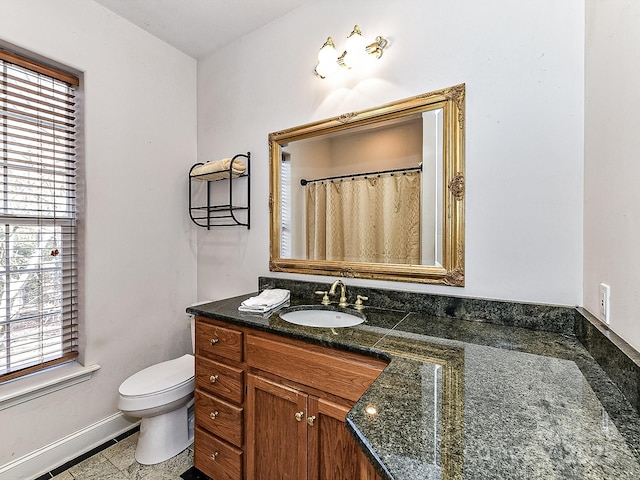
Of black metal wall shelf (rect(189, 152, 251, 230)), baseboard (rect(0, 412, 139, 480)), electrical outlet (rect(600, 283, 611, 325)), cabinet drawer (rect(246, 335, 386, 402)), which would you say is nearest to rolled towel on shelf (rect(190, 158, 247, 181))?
black metal wall shelf (rect(189, 152, 251, 230))

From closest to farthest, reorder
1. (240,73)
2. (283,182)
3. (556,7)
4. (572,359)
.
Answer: (572,359) → (556,7) → (283,182) → (240,73)

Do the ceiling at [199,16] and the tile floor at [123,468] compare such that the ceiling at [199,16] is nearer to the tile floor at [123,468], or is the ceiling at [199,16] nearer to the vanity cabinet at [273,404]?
the vanity cabinet at [273,404]

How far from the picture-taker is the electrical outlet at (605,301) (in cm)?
91

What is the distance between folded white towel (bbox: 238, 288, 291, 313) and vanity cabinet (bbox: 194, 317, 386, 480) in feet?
0.37

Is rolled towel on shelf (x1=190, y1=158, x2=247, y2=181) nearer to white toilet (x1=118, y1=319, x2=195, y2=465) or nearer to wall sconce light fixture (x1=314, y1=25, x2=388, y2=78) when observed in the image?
wall sconce light fixture (x1=314, y1=25, x2=388, y2=78)

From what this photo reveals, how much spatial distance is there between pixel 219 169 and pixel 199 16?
933mm

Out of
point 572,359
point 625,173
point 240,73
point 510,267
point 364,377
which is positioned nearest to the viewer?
point 625,173

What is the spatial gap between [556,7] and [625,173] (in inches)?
32.2

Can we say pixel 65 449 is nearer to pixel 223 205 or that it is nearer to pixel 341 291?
pixel 223 205

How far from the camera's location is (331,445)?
3.62 feet

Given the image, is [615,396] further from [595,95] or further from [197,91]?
[197,91]

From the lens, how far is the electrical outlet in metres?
→ 0.91

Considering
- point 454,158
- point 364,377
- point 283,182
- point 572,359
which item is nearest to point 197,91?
point 283,182

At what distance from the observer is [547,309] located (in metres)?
1.20
